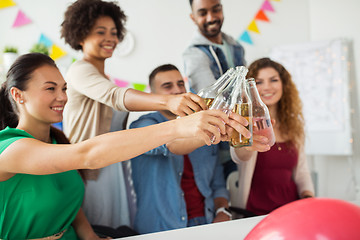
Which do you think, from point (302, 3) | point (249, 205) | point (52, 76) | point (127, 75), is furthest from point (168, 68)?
point (302, 3)

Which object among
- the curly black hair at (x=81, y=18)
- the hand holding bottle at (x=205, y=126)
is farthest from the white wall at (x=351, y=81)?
the hand holding bottle at (x=205, y=126)

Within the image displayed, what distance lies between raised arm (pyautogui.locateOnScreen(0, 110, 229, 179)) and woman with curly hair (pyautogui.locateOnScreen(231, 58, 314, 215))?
872 millimetres

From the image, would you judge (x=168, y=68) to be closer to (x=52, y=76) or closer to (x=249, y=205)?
(x=52, y=76)

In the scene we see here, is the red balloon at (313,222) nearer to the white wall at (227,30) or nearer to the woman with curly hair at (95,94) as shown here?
the woman with curly hair at (95,94)

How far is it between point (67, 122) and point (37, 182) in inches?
18.7

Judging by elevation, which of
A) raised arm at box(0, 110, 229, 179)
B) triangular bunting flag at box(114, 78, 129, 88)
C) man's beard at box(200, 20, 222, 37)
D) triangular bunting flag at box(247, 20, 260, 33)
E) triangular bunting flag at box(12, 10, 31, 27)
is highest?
triangular bunting flag at box(12, 10, 31, 27)

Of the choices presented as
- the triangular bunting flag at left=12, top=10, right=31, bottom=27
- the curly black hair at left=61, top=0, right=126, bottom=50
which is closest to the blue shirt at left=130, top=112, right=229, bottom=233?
the curly black hair at left=61, top=0, right=126, bottom=50

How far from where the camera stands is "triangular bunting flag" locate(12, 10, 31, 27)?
2.47 m

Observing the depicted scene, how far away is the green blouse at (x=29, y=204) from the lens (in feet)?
3.27

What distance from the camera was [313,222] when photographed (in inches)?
23.2

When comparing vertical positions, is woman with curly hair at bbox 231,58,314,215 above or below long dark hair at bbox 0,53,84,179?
below

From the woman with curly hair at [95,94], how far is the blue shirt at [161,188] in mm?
111

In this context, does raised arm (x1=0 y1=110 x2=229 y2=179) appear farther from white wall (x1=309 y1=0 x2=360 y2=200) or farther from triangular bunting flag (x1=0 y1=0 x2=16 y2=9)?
white wall (x1=309 y1=0 x2=360 y2=200)

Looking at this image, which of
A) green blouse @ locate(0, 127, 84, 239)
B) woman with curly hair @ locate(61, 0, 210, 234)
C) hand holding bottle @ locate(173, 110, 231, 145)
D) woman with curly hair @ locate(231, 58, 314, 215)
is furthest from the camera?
woman with curly hair @ locate(231, 58, 314, 215)
